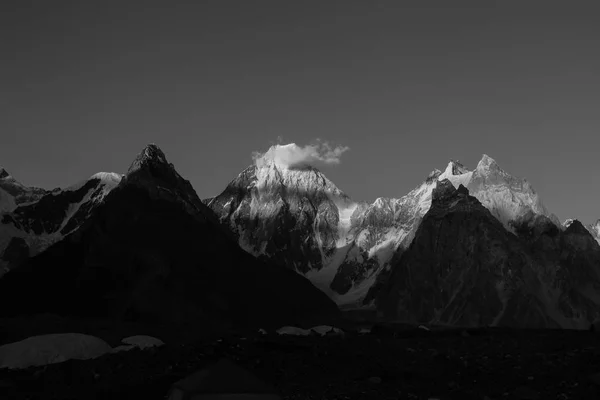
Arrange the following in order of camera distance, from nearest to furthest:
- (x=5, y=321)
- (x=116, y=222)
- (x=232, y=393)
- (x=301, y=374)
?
(x=232, y=393)
(x=301, y=374)
(x=5, y=321)
(x=116, y=222)

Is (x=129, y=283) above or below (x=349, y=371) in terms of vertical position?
above

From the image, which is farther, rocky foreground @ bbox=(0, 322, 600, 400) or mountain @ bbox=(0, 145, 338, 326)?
mountain @ bbox=(0, 145, 338, 326)

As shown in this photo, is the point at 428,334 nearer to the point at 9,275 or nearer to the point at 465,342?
the point at 465,342

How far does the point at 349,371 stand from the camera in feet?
116

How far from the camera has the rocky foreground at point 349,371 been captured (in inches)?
1230

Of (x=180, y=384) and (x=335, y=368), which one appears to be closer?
(x=180, y=384)

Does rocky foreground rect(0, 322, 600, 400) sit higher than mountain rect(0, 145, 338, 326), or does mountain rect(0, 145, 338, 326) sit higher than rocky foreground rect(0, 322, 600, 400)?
mountain rect(0, 145, 338, 326)

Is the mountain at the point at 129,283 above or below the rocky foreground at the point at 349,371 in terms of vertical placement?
above

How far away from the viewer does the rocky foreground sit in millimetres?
31234

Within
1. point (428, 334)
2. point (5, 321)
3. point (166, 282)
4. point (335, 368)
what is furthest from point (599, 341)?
point (166, 282)

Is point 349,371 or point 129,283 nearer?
point 349,371

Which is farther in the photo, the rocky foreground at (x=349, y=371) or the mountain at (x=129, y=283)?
the mountain at (x=129, y=283)

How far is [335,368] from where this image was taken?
117 ft

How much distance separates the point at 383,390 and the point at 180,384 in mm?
9981
